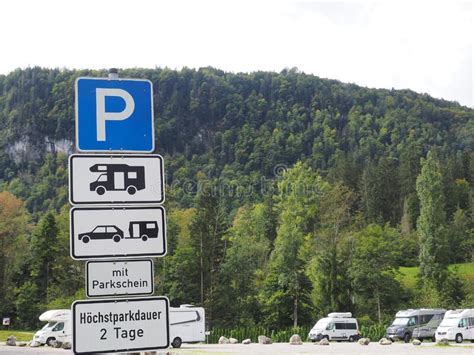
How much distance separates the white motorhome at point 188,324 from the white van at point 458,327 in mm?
14949

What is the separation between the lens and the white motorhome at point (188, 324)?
42.8 metres

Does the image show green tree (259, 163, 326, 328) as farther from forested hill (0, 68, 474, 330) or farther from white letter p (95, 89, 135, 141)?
white letter p (95, 89, 135, 141)

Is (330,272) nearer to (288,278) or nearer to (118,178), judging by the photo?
(288,278)

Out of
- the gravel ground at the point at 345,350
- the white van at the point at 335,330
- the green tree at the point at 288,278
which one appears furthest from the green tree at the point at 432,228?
the gravel ground at the point at 345,350

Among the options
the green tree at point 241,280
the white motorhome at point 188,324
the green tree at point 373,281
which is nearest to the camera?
the white motorhome at point 188,324

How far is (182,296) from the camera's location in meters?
64.8

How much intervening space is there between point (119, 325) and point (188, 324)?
39.5m

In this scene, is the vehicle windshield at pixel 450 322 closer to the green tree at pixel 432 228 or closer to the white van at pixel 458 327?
the white van at pixel 458 327

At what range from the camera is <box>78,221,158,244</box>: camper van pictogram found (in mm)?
4852

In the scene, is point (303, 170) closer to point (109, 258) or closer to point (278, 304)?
point (278, 304)

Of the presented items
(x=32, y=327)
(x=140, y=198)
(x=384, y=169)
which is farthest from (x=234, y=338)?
(x=384, y=169)

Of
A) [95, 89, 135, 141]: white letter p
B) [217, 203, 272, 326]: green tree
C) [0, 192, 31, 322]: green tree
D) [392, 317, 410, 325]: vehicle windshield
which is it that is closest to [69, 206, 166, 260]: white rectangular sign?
[95, 89, 135, 141]: white letter p

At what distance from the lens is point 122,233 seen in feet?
16.2

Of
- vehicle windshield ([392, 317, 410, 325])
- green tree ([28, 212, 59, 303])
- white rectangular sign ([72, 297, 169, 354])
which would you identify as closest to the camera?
white rectangular sign ([72, 297, 169, 354])
